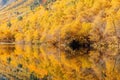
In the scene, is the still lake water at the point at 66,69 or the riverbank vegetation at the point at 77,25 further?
the riverbank vegetation at the point at 77,25

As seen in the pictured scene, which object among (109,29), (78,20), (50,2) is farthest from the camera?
(50,2)

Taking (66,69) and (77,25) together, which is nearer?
(66,69)

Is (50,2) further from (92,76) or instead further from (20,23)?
(92,76)

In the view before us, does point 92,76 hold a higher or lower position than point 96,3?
lower

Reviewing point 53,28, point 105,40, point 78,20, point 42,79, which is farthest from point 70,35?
point 42,79

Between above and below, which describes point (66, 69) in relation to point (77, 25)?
below

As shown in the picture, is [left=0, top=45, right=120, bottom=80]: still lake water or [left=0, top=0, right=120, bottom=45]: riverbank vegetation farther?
[left=0, top=0, right=120, bottom=45]: riverbank vegetation

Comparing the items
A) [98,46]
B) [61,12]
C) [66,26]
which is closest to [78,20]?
[66,26]

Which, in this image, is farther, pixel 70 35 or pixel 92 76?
pixel 70 35

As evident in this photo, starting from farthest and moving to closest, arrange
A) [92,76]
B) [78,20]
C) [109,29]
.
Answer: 1. [78,20]
2. [109,29]
3. [92,76]
